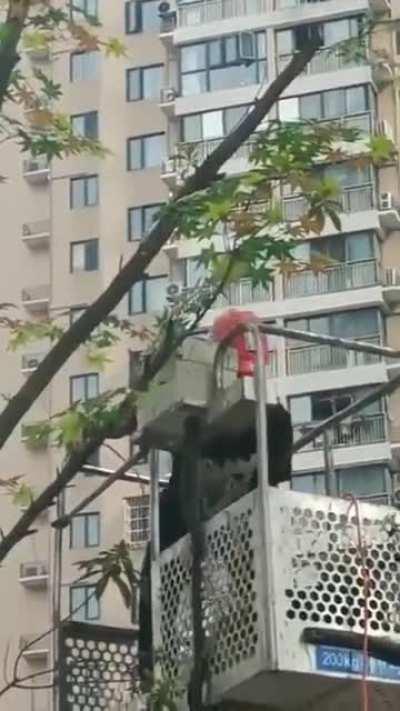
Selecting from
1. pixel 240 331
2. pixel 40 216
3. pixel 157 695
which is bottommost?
pixel 157 695

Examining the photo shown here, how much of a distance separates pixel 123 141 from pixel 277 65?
5187 millimetres

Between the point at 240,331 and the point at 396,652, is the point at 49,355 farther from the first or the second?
the point at 396,652

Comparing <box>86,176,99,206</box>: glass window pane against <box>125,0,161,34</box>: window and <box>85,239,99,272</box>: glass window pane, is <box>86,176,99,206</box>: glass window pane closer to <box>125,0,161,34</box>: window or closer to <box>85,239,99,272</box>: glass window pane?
<box>85,239,99,272</box>: glass window pane

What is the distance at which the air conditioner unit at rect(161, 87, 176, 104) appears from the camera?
121 feet

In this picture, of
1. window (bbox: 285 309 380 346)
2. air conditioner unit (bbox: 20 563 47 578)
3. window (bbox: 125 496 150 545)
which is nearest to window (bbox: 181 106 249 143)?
window (bbox: 285 309 380 346)

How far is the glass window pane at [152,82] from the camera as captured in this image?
38.6 meters

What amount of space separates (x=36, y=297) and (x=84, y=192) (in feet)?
8.07

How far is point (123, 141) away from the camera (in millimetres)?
38844

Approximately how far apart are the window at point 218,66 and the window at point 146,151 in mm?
1878

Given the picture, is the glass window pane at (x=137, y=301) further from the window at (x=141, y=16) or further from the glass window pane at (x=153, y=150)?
the window at (x=141, y=16)

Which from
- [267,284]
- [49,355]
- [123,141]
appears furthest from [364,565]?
[123,141]

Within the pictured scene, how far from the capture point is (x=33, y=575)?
36.1m

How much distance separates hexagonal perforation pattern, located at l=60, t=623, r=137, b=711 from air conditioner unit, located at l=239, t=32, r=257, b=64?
2970 centimetres

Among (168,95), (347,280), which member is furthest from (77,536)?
(168,95)
